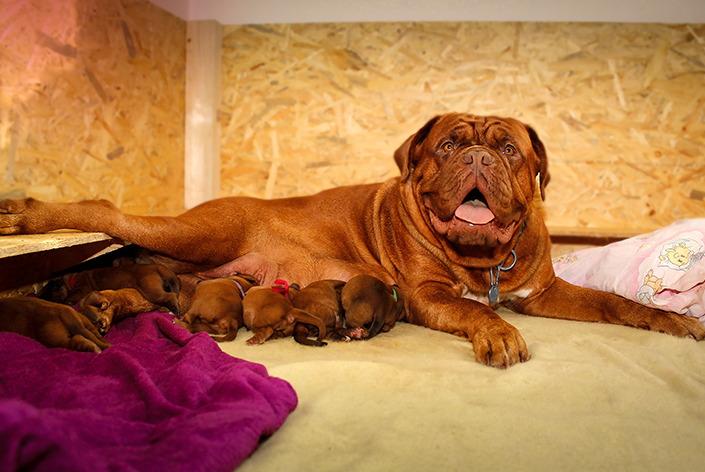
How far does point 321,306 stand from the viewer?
8.00 feet

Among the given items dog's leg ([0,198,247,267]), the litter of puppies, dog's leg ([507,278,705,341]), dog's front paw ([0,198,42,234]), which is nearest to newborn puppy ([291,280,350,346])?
the litter of puppies

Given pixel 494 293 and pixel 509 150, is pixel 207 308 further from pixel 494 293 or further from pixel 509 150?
pixel 509 150

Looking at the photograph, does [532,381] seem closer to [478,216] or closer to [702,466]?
[702,466]

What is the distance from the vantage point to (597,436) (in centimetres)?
146

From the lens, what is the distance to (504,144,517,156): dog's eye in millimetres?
2476

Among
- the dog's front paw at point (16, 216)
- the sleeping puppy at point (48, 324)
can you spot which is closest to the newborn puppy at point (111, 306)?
the sleeping puppy at point (48, 324)

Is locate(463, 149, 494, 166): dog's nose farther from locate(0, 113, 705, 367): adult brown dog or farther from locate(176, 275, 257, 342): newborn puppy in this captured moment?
locate(176, 275, 257, 342): newborn puppy

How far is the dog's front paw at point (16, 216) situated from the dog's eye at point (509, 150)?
237 centimetres

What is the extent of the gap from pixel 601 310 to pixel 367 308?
140cm

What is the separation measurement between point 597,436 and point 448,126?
1.66 m

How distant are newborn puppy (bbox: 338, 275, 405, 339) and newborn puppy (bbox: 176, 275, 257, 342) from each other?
1.72ft

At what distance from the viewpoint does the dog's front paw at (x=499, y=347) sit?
195 centimetres

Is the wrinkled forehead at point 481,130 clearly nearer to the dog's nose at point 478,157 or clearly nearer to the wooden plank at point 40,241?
the dog's nose at point 478,157

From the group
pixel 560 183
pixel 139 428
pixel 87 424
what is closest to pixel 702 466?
pixel 139 428
